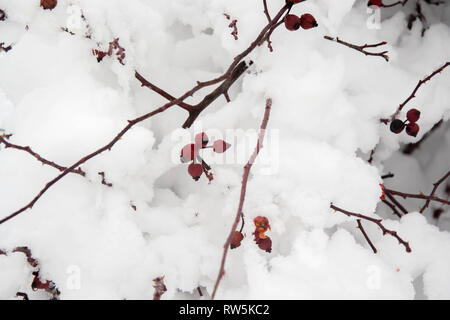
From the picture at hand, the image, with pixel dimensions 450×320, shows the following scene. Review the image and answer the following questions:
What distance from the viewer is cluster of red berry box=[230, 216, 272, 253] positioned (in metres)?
0.90

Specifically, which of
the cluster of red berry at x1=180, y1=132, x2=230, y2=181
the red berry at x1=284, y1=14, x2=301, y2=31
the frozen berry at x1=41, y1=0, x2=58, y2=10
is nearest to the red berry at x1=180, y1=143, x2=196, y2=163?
the cluster of red berry at x1=180, y1=132, x2=230, y2=181

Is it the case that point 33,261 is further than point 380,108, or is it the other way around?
point 380,108

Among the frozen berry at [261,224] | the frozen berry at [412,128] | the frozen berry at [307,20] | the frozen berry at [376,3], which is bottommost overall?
the frozen berry at [261,224]

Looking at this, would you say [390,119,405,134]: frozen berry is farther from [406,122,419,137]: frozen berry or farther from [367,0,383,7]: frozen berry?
[367,0,383,7]: frozen berry

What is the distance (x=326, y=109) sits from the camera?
103cm

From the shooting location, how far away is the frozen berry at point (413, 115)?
101cm

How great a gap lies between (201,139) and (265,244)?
0.31 m

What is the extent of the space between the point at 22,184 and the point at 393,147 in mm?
1098

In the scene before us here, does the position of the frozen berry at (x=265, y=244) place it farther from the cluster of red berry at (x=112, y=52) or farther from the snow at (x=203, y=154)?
the cluster of red berry at (x=112, y=52)

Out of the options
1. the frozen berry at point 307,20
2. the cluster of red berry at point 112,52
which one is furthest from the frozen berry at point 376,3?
the cluster of red berry at point 112,52

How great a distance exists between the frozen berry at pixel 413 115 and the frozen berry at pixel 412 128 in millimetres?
12
